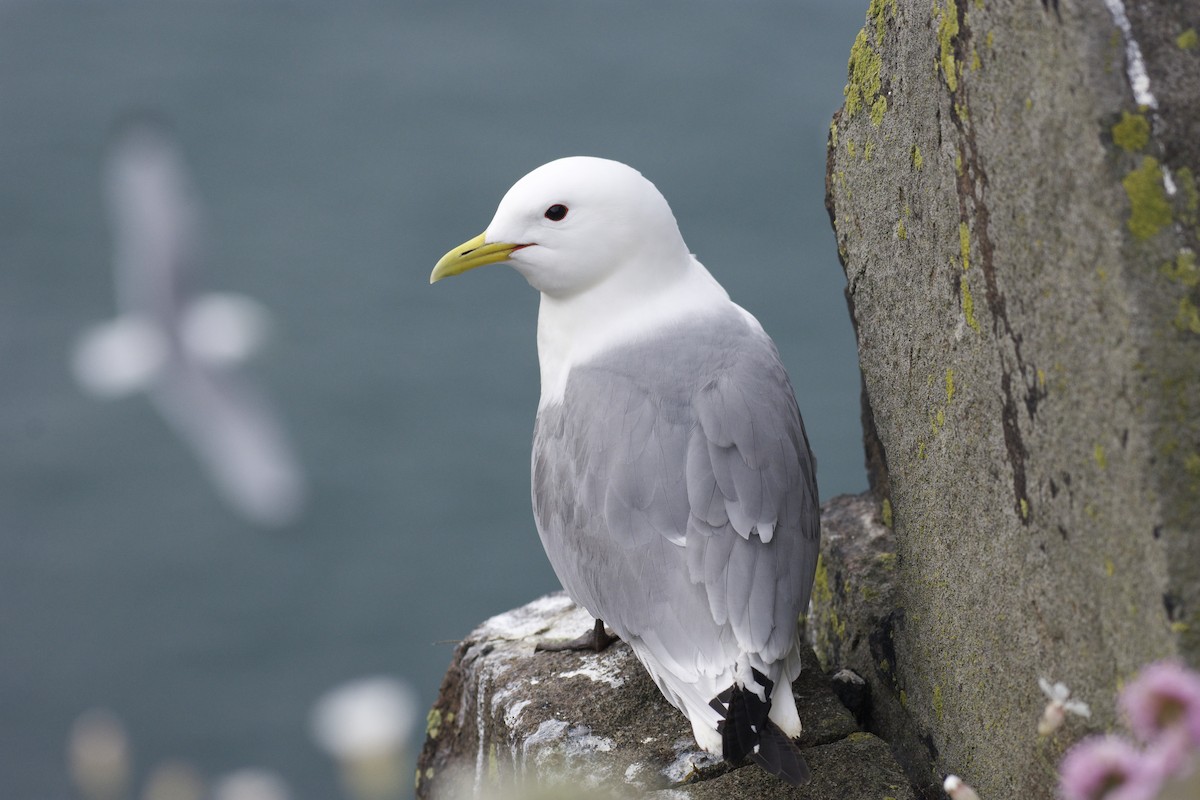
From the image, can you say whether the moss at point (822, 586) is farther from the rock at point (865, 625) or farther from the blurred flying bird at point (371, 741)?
the blurred flying bird at point (371, 741)

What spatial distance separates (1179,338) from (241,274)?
10473 mm

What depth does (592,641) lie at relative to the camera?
11.7 ft

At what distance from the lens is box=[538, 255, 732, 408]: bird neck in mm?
3510

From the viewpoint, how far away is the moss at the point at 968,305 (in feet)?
8.68

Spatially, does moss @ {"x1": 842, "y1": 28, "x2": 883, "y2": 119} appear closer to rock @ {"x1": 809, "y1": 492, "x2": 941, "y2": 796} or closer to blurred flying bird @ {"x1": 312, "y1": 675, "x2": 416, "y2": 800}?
rock @ {"x1": 809, "y1": 492, "x2": 941, "y2": 796}

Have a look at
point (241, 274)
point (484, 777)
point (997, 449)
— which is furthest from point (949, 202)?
point (241, 274)

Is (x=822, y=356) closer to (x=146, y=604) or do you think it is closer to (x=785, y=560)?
(x=146, y=604)

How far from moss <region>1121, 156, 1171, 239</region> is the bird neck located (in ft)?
5.11

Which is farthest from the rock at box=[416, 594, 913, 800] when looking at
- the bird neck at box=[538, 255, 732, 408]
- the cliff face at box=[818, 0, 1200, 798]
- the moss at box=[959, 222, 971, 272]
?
the moss at box=[959, 222, 971, 272]

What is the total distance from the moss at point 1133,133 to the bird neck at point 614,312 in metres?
1.54

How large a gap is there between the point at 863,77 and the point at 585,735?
5.46 ft

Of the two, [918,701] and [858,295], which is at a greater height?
[858,295]

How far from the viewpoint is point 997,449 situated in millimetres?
2578

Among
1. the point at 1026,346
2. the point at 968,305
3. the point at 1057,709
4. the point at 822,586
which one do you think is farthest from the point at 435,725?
the point at 1057,709
